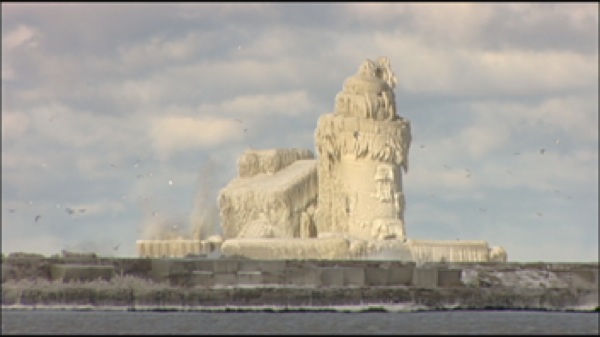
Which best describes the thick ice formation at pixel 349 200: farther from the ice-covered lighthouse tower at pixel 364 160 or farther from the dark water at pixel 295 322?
the dark water at pixel 295 322

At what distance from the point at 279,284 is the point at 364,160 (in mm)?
17411

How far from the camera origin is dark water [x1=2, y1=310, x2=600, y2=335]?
167ft

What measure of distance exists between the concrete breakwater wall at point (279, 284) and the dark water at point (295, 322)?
2.03 ft

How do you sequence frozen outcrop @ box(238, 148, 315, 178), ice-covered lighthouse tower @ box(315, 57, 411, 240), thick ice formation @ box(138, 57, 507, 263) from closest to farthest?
thick ice formation @ box(138, 57, 507, 263), ice-covered lighthouse tower @ box(315, 57, 411, 240), frozen outcrop @ box(238, 148, 315, 178)

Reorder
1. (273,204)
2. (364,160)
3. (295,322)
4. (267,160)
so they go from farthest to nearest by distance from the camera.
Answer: (267,160), (273,204), (364,160), (295,322)

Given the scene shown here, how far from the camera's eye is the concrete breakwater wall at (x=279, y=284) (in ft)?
192

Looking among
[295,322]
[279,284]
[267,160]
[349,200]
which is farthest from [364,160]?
[295,322]

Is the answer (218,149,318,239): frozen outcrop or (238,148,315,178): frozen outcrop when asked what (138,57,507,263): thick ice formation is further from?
(238,148,315,178): frozen outcrop

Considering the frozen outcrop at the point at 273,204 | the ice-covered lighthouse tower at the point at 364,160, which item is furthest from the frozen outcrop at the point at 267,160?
the ice-covered lighthouse tower at the point at 364,160

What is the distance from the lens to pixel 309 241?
75.8m

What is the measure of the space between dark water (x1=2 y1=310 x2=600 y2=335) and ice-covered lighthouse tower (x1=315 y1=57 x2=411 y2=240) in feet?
63.9

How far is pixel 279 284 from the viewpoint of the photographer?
207 ft

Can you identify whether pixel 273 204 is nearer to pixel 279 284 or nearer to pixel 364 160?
pixel 364 160

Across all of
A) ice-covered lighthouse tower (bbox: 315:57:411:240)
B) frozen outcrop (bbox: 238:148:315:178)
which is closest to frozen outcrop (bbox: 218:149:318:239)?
frozen outcrop (bbox: 238:148:315:178)
